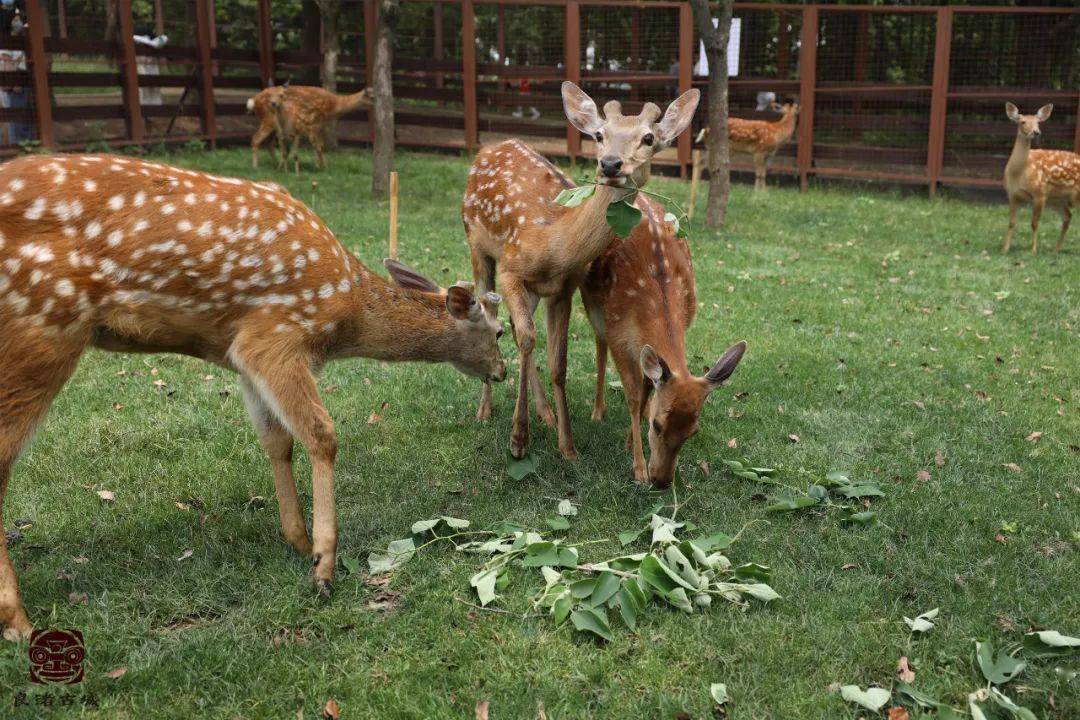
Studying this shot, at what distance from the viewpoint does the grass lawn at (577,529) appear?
125 inches

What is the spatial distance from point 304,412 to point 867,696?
7.17ft

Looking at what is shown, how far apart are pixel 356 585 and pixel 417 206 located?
8919mm

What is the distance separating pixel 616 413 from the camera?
227 inches

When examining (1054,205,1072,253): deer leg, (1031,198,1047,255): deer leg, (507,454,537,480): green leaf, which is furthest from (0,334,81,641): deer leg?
(1054,205,1072,253): deer leg

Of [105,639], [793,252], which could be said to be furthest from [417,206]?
[105,639]

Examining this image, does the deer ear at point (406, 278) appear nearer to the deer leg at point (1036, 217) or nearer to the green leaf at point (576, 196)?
the green leaf at point (576, 196)

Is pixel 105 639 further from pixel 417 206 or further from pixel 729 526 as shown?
pixel 417 206

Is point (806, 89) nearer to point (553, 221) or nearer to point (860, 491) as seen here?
point (553, 221)

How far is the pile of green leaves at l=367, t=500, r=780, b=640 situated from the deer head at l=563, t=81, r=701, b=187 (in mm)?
1553

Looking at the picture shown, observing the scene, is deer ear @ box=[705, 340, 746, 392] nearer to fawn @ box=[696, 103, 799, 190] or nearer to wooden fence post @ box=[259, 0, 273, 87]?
fawn @ box=[696, 103, 799, 190]

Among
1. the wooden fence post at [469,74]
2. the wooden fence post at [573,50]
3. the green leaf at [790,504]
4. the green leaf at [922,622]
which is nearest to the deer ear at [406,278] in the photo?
the green leaf at [790,504]

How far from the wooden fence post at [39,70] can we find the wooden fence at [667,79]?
0.07 ft

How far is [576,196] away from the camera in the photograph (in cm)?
457

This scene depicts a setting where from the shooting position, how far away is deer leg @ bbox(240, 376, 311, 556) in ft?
13.1
